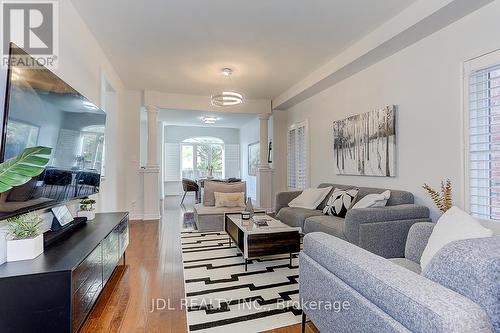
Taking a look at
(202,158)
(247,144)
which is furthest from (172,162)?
(247,144)

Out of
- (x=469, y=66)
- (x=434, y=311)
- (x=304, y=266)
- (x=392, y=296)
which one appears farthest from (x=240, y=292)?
(x=469, y=66)

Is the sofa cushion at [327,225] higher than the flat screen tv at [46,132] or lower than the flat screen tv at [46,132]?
lower

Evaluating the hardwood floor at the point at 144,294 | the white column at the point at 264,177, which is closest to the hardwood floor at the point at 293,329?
the hardwood floor at the point at 144,294

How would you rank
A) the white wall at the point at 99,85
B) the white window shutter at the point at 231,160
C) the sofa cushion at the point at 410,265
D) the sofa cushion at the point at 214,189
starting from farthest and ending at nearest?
the white window shutter at the point at 231,160 < the sofa cushion at the point at 214,189 < the white wall at the point at 99,85 < the sofa cushion at the point at 410,265

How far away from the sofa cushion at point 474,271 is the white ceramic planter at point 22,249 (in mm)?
2067

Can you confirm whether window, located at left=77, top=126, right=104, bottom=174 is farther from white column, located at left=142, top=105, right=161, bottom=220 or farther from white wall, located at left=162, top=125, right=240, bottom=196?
white wall, located at left=162, top=125, right=240, bottom=196

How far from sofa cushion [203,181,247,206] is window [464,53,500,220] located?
337 cm

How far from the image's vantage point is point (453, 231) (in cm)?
155

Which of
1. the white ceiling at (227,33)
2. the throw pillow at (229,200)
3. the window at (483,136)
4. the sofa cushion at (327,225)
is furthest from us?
the throw pillow at (229,200)

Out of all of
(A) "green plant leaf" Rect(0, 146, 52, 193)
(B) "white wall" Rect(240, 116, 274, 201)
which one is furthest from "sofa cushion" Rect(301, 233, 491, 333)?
(B) "white wall" Rect(240, 116, 274, 201)

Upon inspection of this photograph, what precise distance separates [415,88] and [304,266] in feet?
8.83

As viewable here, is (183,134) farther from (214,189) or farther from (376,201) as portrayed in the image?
(376,201)

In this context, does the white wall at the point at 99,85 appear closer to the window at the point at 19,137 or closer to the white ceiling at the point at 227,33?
the white ceiling at the point at 227,33

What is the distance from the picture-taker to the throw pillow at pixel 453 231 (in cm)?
147
